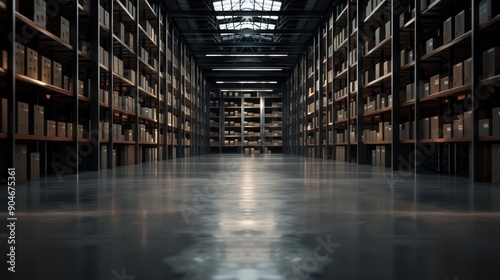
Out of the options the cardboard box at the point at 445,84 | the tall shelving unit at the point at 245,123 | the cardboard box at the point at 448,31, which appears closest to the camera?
the cardboard box at the point at 448,31

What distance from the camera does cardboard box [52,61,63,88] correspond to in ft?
34.6

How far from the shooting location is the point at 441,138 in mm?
10648

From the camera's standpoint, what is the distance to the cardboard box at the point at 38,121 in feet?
31.4

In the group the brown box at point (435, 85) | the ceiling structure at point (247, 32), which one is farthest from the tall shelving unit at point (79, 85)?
the brown box at point (435, 85)

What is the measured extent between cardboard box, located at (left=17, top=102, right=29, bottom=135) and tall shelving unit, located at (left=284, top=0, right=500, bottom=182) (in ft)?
27.5

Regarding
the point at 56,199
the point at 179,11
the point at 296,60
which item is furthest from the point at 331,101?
the point at 56,199

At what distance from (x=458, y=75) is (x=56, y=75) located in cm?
868

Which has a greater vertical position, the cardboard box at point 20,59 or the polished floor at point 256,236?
the cardboard box at point 20,59

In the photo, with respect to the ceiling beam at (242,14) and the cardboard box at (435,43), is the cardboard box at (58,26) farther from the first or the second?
the ceiling beam at (242,14)

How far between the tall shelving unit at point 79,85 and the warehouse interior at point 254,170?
2.1 inches

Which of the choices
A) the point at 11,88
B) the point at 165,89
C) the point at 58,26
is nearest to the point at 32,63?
the point at 11,88

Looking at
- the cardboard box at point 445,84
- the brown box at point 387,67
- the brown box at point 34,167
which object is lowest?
the brown box at point 34,167

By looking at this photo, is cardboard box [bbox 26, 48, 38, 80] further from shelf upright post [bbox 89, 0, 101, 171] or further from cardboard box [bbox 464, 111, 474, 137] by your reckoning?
cardboard box [bbox 464, 111, 474, 137]

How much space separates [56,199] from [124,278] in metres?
4.12
